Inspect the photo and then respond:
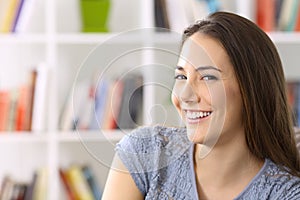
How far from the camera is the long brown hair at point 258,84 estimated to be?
139cm

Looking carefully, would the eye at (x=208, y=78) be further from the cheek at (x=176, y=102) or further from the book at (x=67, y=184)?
the book at (x=67, y=184)

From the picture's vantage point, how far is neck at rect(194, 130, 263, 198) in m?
1.52

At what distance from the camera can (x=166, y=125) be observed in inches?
54.9

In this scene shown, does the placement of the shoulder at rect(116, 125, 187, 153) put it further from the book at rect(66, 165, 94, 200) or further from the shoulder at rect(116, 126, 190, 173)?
the book at rect(66, 165, 94, 200)

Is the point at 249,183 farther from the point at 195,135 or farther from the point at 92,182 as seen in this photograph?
the point at 92,182

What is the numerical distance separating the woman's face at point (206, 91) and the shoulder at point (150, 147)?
0.31 feet

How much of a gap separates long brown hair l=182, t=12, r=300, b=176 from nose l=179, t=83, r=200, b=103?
0.15 meters

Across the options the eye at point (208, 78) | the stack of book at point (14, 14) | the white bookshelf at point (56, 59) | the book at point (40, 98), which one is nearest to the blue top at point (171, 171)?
the eye at point (208, 78)

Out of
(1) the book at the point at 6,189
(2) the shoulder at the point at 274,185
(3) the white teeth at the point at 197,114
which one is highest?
(3) the white teeth at the point at 197,114

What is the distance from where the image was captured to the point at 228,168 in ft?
5.02

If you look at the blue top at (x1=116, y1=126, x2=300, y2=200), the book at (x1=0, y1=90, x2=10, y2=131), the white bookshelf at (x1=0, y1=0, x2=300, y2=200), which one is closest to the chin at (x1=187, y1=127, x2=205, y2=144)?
the blue top at (x1=116, y1=126, x2=300, y2=200)

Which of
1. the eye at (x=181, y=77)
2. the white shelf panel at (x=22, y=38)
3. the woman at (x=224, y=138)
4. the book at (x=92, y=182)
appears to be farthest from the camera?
the book at (x=92, y=182)

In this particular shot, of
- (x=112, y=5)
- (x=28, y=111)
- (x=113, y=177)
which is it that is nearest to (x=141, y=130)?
(x=113, y=177)

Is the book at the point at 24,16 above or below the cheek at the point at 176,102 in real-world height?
above
